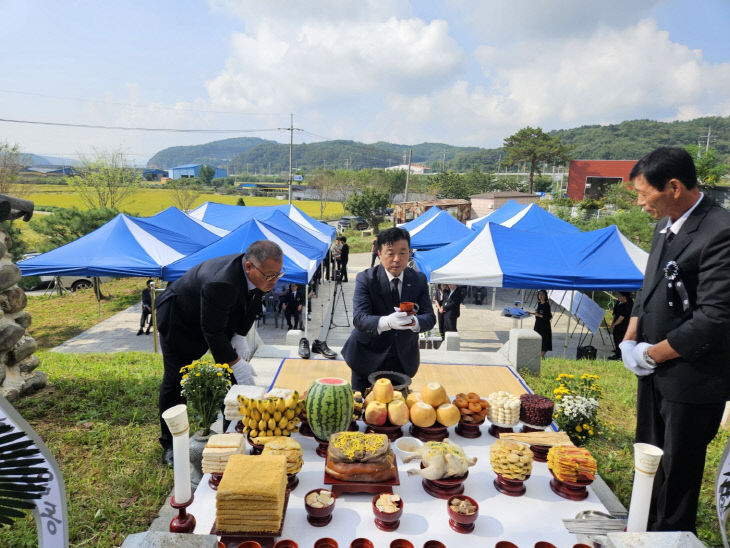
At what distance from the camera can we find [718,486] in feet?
7.41

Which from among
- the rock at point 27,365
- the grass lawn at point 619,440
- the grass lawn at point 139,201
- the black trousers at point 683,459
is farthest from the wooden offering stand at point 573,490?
the grass lawn at point 139,201

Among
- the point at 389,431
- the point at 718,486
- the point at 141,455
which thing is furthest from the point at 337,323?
the point at 718,486

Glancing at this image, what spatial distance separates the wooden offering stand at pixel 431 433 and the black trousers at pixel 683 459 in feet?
4.02

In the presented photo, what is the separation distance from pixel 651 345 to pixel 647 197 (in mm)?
831

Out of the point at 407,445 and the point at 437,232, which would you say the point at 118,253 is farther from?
the point at 437,232

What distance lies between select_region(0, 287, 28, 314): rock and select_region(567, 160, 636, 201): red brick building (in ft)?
173

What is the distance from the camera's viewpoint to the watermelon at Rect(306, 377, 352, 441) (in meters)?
2.54

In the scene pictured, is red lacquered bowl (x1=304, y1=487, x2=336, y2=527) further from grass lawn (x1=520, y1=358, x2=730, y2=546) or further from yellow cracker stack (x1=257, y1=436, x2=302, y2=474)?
grass lawn (x1=520, y1=358, x2=730, y2=546)

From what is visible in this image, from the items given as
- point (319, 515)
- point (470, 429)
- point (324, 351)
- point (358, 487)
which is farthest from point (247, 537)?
point (324, 351)

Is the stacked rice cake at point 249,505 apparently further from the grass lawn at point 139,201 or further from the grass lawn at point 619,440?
the grass lawn at point 139,201

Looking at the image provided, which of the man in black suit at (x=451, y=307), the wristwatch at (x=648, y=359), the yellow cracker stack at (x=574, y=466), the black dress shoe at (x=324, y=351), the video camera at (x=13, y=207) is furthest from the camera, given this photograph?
the man in black suit at (x=451, y=307)

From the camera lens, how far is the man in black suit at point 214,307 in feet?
10.1

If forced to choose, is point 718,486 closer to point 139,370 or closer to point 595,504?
point 595,504

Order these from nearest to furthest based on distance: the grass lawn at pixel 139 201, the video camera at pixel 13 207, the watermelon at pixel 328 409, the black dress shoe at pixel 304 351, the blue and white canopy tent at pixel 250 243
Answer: the watermelon at pixel 328 409 < the video camera at pixel 13 207 < the black dress shoe at pixel 304 351 < the blue and white canopy tent at pixel 250 243 < the grass lawn at pixel 139 201
